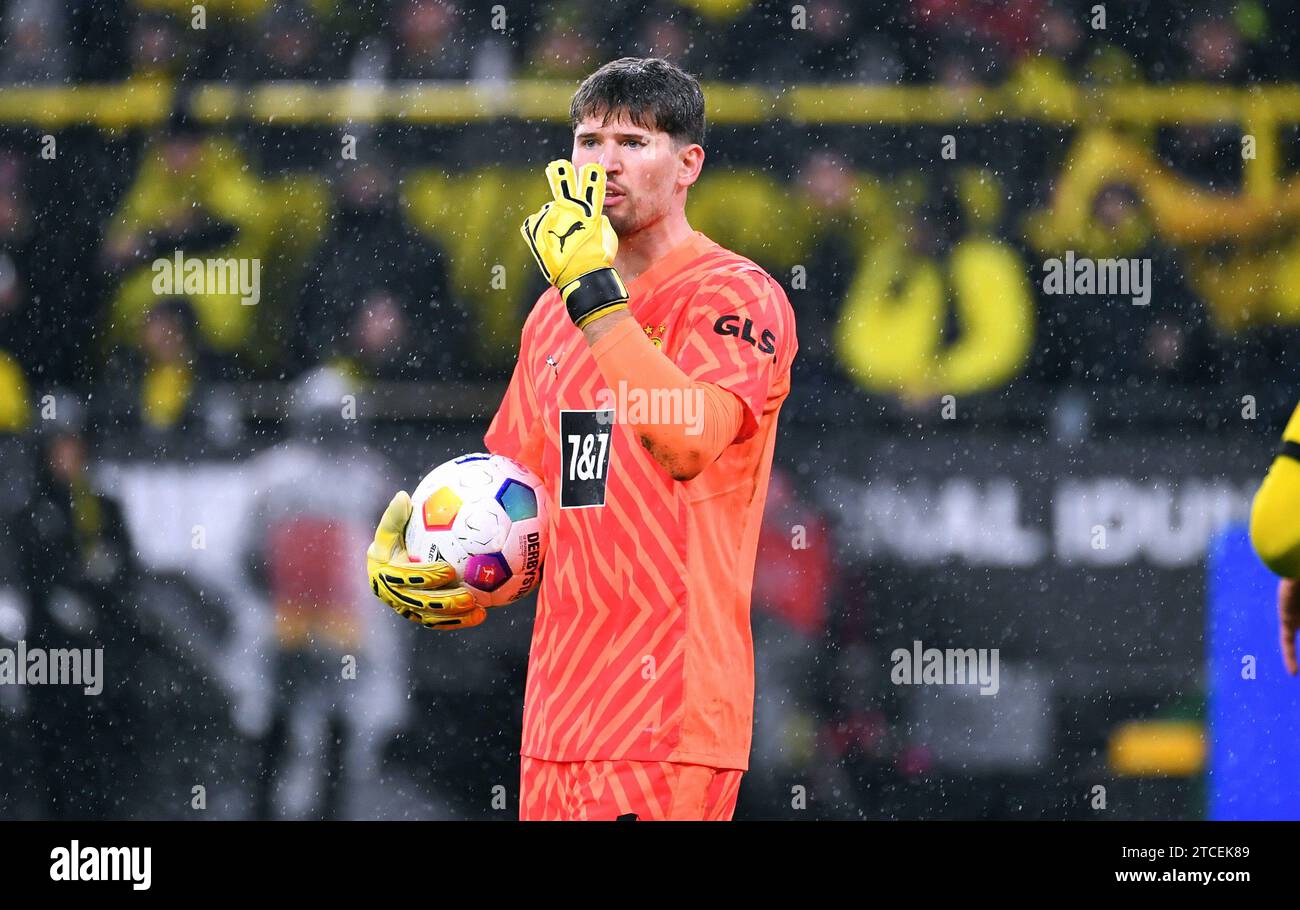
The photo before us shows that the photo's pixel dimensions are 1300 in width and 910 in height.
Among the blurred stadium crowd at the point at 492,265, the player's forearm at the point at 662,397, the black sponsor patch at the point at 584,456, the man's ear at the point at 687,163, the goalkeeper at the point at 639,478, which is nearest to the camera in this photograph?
the player's forearm at the point at 662,397

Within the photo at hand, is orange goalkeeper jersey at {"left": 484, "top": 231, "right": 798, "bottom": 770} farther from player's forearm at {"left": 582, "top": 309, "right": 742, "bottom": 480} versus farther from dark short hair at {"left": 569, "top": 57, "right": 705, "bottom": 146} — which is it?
dark short hair at {"left": 569, "top": 57, "right": 705, "bottom": 146}

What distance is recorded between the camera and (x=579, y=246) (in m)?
3.23

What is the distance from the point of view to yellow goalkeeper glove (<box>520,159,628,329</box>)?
3.19 metres

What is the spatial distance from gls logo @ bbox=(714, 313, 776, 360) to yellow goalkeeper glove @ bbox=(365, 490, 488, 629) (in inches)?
27.3

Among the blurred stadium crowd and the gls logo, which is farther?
the blurred stadium crowd

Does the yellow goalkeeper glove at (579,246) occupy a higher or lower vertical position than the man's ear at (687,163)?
lower

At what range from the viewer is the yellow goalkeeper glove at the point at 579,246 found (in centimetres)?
319

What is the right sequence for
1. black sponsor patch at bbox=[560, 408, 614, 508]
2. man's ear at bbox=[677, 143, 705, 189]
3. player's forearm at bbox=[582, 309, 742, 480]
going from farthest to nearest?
man's ear at bbox=[677, 143, 705, 189]
black sponsor patch at bbox=[560, 408, 614, 508]
player's forearm at bbox=[582, 309, 742, 480]

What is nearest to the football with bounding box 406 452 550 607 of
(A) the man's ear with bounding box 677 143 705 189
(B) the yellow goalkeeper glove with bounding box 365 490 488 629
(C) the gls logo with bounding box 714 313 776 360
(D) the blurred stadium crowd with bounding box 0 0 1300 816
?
(B) the yellow goalkeeper glove with bounding box 365 490 488 629

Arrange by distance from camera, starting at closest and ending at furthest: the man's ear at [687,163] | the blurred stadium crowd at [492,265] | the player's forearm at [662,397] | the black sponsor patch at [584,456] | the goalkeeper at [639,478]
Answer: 1. the player's forearm at [662,397]
2. the goalkeeper at [639,478]
3. the black sponsor patch at [584,456]
4. the man's ear at [687,163]
5. the blurred stadium crowd at [492,265]

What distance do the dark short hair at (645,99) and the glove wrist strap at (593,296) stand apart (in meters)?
0.40

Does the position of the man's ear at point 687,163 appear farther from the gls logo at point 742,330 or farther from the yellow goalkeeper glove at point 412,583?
the yellow goalkeeper glove at point 412,583

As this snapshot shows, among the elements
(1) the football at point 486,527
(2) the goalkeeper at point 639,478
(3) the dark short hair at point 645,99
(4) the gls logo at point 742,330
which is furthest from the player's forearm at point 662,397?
(3) the dark short hair at point 645,99
